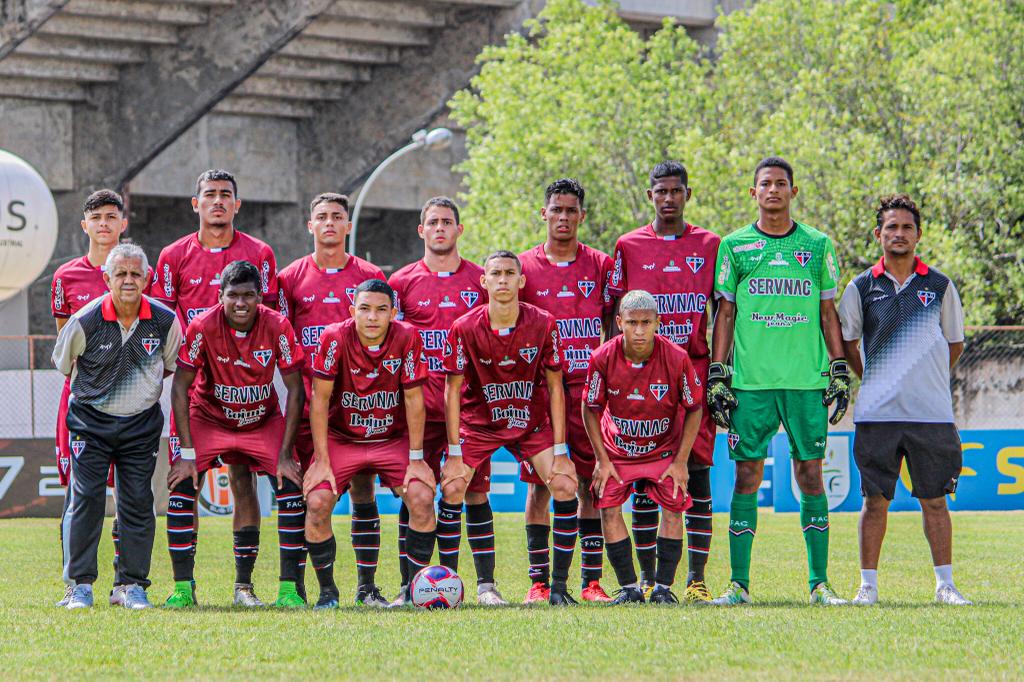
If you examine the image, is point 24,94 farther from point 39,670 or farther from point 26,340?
point 39,670

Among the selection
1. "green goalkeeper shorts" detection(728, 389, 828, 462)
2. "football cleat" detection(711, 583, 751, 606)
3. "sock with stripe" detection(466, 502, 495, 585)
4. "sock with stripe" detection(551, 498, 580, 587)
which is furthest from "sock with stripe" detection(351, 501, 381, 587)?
"green goalkeeper shorts" detection(728, 389, 828, 462)

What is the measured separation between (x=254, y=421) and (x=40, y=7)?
63.1 ft

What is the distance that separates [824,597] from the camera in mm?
8180

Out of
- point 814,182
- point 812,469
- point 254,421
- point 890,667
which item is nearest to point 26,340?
point 814,182

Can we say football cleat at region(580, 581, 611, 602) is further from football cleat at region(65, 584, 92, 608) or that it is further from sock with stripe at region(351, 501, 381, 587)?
football cleat at region(65, 584, 92, 608)

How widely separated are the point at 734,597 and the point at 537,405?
1.53 m

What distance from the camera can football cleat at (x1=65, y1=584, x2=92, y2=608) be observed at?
8078 millimetres

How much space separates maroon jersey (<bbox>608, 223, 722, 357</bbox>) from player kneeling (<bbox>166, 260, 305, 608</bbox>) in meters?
2.02

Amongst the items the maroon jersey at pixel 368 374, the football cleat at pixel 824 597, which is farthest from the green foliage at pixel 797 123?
the maroon jersey at pixel 368 374

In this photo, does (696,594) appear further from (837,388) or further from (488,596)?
(837,388)

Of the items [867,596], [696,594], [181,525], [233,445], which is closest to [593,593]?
[696,594]

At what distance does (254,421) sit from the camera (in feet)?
27.1

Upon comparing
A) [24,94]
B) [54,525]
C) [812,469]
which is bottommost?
[54,525]

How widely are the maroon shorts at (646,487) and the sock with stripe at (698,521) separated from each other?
231mm
